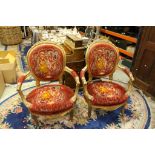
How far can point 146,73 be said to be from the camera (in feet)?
9.10

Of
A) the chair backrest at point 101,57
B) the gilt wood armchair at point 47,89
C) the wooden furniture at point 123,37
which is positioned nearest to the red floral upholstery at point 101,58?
the chair backrest at point 101,57

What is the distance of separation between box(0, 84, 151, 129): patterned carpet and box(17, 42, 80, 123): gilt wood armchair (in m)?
0.18

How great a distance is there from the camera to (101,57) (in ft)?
7.07

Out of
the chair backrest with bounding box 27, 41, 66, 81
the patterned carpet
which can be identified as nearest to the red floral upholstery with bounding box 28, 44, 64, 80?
the chair backrest with bounding box 27, 41, 66, 81

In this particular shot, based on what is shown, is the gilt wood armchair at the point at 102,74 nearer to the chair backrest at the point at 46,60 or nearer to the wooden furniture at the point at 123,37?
the chair backrest at the point at 46,60

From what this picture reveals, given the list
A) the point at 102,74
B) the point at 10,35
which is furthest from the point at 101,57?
the point at 10,35

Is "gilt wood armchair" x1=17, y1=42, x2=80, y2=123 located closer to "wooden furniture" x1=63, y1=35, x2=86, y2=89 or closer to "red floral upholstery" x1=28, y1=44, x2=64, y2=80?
"red floral upholstery" x1=28, y1=44, x2=64, y2=80

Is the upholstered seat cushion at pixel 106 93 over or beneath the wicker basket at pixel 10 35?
over

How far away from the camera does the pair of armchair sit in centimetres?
182

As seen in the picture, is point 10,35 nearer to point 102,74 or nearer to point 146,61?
point 102,74

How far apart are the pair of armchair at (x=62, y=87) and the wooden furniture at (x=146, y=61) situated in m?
0.81

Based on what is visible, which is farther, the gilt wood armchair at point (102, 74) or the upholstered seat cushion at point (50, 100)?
the gilt wood armchair at point (102, 74)

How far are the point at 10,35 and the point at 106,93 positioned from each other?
4.21 meters

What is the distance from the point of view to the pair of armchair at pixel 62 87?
1815 millimetres
